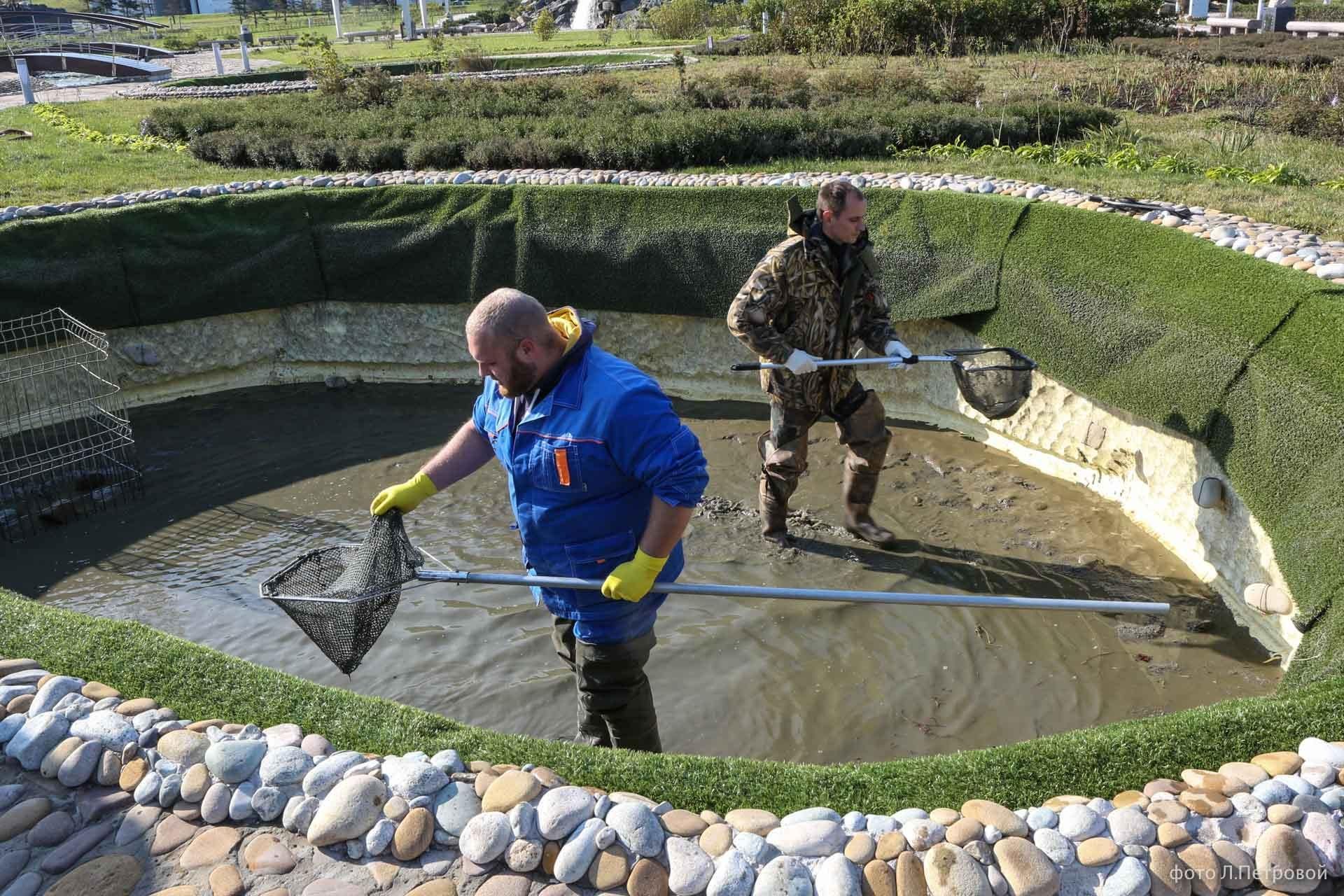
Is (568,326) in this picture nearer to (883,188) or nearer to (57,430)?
(883,188)

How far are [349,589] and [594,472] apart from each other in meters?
1.20

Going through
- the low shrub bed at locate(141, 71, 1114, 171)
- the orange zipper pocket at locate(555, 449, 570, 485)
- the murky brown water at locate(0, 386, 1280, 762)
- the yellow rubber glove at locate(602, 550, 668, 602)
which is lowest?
the murky brown water at locate(0, 386, 1280, 762)

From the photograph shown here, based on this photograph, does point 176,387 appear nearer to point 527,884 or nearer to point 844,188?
point 844,188

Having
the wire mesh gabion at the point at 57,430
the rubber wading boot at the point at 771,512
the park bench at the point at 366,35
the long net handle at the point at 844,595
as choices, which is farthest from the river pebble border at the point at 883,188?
the park bench at the point at 366,35

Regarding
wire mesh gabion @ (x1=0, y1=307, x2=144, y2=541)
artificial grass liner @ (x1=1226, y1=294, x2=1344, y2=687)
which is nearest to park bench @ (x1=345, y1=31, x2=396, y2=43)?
wire mesh gabion @ (x1=0, y1=307, x2=144, y2=541)

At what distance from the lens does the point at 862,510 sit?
6.69m

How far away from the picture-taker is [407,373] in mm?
10203

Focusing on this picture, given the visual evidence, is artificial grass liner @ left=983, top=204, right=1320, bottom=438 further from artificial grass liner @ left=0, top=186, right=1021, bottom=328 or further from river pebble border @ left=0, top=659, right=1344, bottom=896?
river pebble border @ left=0, top=659, right=1344, bottom=896

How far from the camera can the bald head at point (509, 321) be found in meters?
3.56

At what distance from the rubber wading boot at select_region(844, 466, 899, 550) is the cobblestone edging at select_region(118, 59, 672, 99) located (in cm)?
1703

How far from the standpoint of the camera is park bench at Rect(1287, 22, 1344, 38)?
65.2 feet

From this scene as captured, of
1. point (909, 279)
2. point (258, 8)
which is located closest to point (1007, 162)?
point (909, 279)

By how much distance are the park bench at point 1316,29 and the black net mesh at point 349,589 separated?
21.5m

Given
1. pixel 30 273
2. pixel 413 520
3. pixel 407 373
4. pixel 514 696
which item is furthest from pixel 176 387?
pixel 514 696
